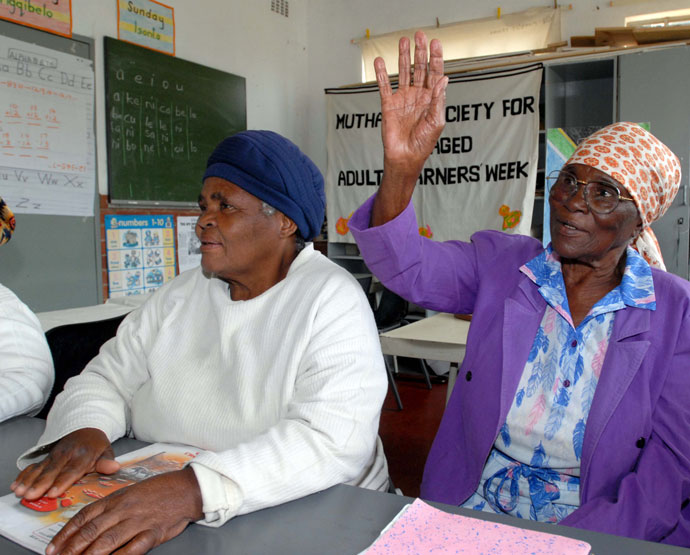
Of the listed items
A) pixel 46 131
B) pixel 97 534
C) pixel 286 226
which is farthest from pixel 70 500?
pixel 46 131

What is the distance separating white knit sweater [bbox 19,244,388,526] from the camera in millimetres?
981

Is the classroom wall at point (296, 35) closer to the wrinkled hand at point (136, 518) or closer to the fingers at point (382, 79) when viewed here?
the fingers at point (382, 79)

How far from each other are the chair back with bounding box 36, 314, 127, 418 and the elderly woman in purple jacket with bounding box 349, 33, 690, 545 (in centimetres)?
77

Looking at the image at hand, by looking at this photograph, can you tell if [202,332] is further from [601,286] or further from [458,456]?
[601,286]

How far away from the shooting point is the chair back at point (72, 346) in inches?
64.7

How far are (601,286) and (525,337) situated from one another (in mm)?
236

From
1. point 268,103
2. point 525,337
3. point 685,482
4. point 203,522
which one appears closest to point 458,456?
point 525,337

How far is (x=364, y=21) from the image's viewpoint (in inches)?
245

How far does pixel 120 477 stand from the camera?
103 cm

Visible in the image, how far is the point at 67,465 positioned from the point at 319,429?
426mm

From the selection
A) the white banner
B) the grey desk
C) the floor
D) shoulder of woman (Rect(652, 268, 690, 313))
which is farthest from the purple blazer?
the white banner

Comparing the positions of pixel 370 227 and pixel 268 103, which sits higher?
pixel 268 103

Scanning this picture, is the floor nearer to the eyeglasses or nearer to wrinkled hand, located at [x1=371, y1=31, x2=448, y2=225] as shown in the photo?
the eyeglasses

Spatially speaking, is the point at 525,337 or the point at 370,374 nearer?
the point at 370,374
